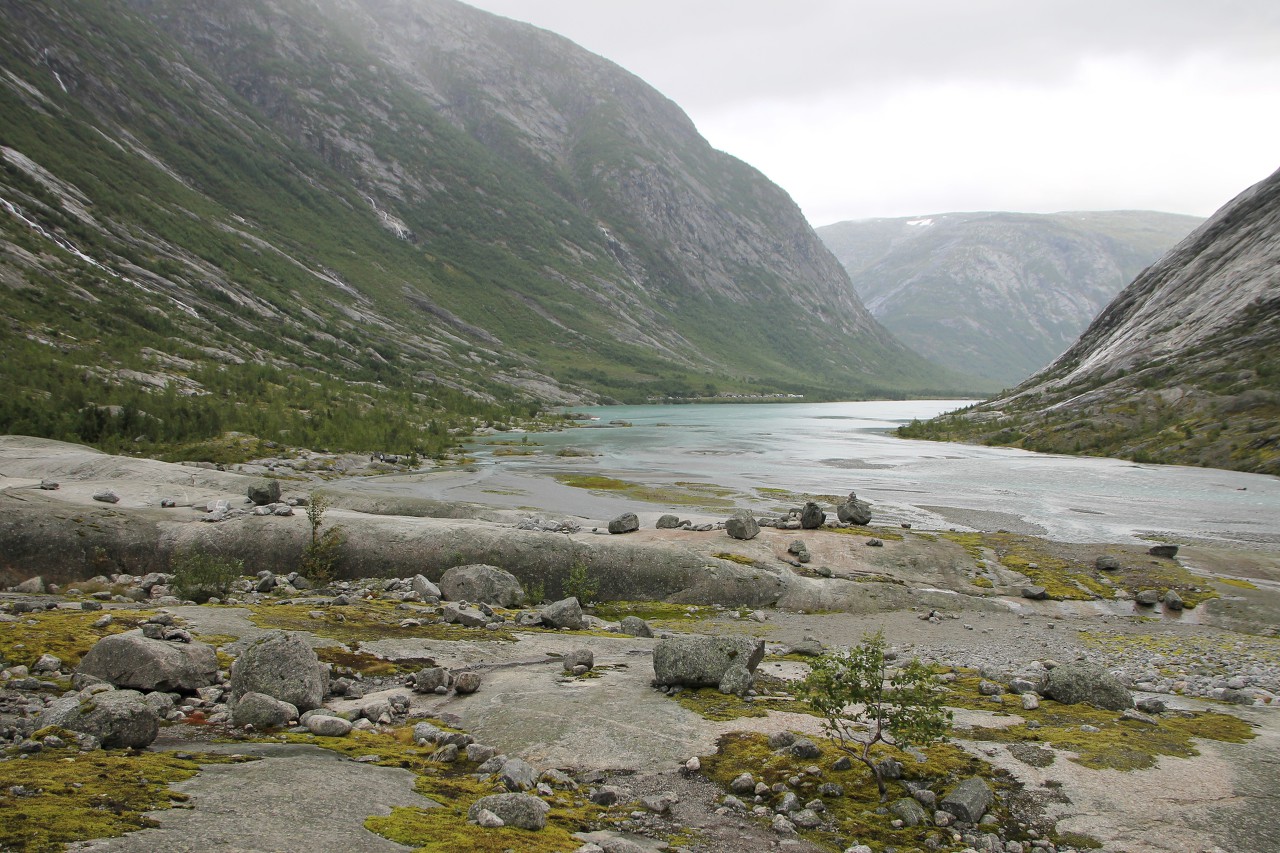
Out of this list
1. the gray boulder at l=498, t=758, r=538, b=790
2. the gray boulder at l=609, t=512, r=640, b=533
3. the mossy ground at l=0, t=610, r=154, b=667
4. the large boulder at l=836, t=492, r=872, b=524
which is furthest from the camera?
the large boulder at l=836, t=492, r=872, b=524

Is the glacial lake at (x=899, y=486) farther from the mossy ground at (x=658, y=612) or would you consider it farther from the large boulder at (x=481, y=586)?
the large boulder at (x=481, y=586)

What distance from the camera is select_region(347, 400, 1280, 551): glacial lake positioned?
149ft

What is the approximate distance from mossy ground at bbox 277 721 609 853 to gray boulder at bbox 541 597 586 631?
948 centimetres

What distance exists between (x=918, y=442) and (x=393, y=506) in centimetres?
8921

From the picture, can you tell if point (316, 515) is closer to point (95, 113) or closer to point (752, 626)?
point (752, 626)

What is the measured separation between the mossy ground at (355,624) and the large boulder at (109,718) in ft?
20.8

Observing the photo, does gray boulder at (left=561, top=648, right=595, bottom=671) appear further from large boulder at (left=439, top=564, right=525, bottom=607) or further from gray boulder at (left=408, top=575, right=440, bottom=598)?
gray boulder at (left=408, top=575, right=440, bottom=598)

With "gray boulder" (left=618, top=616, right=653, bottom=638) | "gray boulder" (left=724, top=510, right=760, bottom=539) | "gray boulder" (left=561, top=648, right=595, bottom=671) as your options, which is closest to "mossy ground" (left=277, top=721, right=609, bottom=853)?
"gray boulder" (left=561, top=648, right=595, bottom=671)

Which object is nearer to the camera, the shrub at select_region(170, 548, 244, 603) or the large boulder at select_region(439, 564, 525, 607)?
the shrub at select_region(170, 548, 244, 603)

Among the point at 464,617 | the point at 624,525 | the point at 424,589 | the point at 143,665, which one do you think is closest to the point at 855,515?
the point at 624,525

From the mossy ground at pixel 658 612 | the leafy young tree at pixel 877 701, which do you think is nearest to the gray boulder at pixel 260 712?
the leafy young tree at pixel 877 701

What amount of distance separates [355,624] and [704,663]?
9813 mm

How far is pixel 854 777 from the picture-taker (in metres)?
11.4

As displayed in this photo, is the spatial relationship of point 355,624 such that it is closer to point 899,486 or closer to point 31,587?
point 31,587
